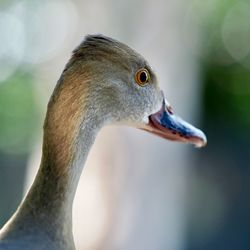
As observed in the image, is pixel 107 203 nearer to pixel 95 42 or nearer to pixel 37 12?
pixel 37 12

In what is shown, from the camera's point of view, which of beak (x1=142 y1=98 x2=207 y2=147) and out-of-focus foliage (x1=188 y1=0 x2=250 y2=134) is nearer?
beak (x1=142 y1=98 x2=207 y2=147)

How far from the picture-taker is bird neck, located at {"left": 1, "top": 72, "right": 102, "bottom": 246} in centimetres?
257

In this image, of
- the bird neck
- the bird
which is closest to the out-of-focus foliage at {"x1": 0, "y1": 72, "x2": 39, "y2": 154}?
the bird

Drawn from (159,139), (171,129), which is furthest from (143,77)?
(159,139)

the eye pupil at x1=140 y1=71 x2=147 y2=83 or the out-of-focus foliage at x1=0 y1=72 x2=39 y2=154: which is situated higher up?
the eye pupil at x1=140 y1=71 x2=147 y2=83

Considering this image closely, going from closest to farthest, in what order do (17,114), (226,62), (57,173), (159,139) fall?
(57,173) < (159,139) < (226,62) < (17,114)

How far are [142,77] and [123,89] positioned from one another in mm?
75

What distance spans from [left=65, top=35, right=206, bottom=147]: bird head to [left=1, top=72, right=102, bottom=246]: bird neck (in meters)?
0.06

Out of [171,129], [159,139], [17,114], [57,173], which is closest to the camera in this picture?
[57,173]

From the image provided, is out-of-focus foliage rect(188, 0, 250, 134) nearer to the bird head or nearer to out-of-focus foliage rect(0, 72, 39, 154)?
out-of-focus foliage rect(0, 72, 39, 154)

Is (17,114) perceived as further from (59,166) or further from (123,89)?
(59,166)

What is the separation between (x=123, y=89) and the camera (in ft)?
9.36

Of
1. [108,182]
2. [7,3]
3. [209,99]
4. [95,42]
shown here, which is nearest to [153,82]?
[95,42]

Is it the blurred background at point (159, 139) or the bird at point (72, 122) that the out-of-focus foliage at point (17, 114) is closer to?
the blurred background at point (159, 139)
